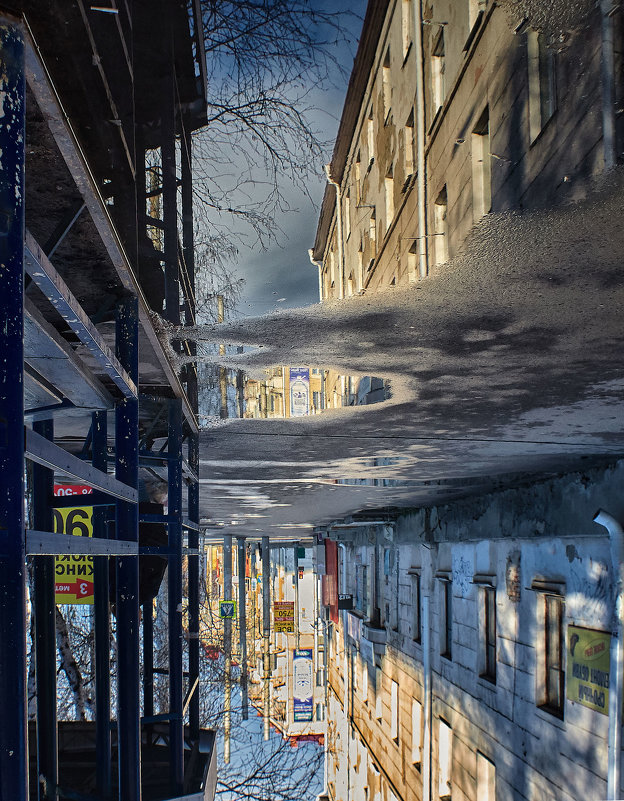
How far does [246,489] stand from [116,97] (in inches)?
306

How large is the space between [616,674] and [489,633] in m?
4.11

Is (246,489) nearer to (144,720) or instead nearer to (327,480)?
(327,480)

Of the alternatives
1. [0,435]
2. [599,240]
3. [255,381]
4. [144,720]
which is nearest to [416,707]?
[144,720]

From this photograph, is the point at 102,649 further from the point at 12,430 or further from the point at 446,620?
the point at 446,620

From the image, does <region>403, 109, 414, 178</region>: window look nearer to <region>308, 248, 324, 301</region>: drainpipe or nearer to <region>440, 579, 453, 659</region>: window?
<region>308, 248, 324, 301</region>: drainpipe

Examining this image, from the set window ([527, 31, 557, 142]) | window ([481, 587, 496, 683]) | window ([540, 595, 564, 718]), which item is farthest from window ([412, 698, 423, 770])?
window ([527, 31, 557, 142])

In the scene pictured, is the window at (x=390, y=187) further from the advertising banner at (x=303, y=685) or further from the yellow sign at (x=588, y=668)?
the advertising banner at (x=303, y=685)

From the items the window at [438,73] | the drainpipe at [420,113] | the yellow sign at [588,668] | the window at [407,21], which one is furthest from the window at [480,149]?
the yellow sign at [588,668]

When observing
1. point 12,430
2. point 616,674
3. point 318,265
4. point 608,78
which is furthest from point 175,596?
point 608,78

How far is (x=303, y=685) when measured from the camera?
34375 millimetres

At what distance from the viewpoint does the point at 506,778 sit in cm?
917

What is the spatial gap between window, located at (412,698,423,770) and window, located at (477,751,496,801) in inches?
128

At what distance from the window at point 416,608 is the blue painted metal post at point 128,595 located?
1101 cm

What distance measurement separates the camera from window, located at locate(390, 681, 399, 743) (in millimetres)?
15477
